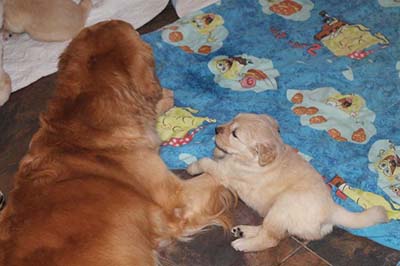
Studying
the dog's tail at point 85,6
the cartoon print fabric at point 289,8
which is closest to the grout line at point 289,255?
the cartoon print fabric at point 289,8

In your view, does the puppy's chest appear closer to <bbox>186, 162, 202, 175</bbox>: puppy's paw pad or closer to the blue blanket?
<bbox>186, 162, 202, 175</bbox>: puppy's paw pad

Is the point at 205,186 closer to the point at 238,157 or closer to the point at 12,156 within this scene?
the point at 238,157

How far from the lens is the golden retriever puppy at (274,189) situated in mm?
2299

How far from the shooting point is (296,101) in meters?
3.18

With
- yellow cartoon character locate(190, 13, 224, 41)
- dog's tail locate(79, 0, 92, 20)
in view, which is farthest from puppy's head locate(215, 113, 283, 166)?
dog's tail locate(79, 0, 92, 20)

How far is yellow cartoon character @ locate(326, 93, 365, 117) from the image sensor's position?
10.2 ft

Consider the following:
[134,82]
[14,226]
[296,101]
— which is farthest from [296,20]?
[14,226]

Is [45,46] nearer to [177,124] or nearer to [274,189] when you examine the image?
[177,124]

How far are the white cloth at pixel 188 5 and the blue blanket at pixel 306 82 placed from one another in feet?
0.40

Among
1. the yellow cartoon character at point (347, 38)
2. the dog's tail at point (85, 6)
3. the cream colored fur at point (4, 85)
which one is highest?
the dog's tail at point (85, 6)

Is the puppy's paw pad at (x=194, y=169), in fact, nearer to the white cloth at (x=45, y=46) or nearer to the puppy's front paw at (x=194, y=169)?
the puppy's front paw at (x=194, y=169)

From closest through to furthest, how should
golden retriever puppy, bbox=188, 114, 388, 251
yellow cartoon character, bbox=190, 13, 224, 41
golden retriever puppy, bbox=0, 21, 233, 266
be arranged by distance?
golden retriever puppy, bbox=0, 21, 233, 266 < golden retriever puppy, bbox=188, 114, 388, 251 < yellow cartoon character, bbox=190, 13, 224, 41

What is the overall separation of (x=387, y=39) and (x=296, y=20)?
64cm

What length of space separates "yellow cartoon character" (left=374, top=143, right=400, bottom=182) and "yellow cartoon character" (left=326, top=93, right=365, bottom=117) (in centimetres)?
33
